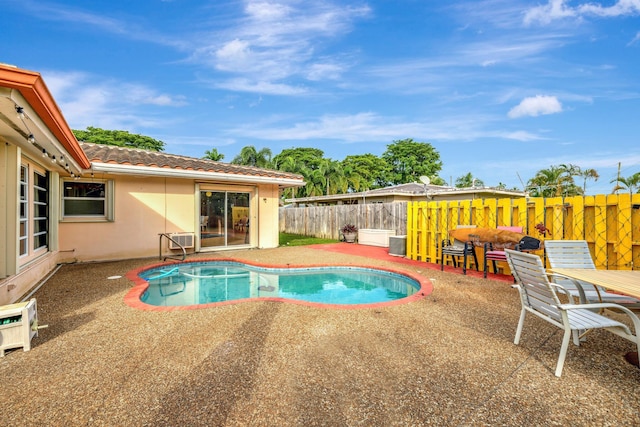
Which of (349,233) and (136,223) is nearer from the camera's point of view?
(136,223)

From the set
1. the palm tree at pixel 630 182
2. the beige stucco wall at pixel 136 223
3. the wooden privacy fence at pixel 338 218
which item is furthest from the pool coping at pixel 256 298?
the palm tree at pixel 630 182

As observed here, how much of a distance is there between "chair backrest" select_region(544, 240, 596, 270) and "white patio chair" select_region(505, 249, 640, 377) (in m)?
1.26

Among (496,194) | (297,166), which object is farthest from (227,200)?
(297,166)

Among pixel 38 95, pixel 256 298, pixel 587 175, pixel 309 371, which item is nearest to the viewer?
pixel 309 371

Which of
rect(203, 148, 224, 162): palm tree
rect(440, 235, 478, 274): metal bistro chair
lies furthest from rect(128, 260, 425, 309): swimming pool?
rect(203, 148, 224, 162): palm tree

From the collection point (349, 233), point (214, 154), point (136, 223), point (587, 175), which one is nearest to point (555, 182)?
point (587, 175)

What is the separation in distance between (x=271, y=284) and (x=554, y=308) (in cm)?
610

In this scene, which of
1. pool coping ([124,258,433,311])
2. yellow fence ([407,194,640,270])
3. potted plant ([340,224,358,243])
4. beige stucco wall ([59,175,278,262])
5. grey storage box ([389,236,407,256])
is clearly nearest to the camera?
pool coping ([124,258,433,311])

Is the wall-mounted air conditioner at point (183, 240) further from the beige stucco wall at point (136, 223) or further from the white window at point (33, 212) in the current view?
the white window at point (33, 212)

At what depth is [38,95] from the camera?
11.1 ft

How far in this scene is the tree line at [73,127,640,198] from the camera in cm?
2500

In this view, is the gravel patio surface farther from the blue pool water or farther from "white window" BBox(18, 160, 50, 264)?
"white window" BBox(18, 160, 50, 264)

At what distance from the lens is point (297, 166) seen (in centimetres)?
3466

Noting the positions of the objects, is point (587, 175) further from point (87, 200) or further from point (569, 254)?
point (87, 200)
